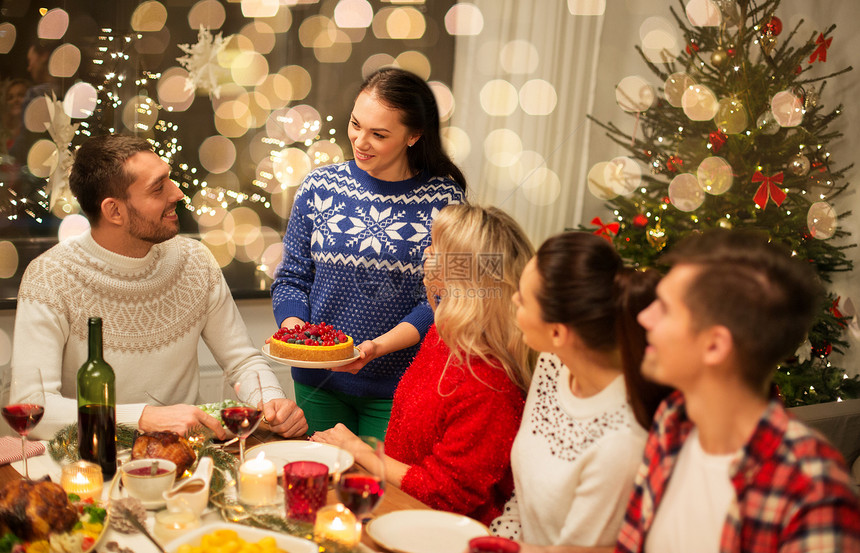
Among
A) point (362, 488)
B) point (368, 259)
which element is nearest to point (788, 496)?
point (362, 488)

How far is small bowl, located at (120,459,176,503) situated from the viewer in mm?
1423

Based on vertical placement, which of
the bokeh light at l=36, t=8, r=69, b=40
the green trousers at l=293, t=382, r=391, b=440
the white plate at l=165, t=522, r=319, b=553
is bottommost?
the green trousers at l=293, t=382, r=391, b=440

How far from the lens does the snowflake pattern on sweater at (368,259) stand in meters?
2.42

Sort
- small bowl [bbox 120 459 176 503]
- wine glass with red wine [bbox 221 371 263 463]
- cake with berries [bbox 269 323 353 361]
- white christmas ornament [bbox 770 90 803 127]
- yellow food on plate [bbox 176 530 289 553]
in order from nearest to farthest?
yellow food on plate [bbox 176 530 289 553] → small bowl [bbox 120 459 176 503] → wine glass with red wine [bbox 221 371 263 463] → cake with berries [bbox 269 323 353 361] → white christmas ornament [bbox 770 90 803 127]

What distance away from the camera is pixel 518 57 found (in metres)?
4.42

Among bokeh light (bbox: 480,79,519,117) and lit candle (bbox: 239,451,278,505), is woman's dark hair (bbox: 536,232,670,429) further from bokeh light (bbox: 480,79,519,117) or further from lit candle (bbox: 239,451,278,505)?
bokeh light (bbox: 480,79,519,117)

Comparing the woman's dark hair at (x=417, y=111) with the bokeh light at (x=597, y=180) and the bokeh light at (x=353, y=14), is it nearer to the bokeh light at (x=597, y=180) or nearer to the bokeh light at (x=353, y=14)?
the bokeh light at (x=353, y=14)

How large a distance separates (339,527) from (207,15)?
3162mm

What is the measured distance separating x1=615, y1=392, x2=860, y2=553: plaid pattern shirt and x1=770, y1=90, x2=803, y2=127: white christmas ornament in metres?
2.80

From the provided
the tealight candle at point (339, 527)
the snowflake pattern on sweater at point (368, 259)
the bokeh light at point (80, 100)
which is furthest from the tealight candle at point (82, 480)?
the bokeh light at point (80, 100)

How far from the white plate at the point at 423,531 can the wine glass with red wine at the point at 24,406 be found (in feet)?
2.38

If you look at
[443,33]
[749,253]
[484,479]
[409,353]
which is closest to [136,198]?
[409,353]

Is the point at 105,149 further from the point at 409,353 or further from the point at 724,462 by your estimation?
the point at 724,462

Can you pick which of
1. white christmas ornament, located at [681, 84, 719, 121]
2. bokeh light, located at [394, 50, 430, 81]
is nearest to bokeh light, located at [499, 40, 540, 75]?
bokeh light, located at [394, 50, 430, 81]
